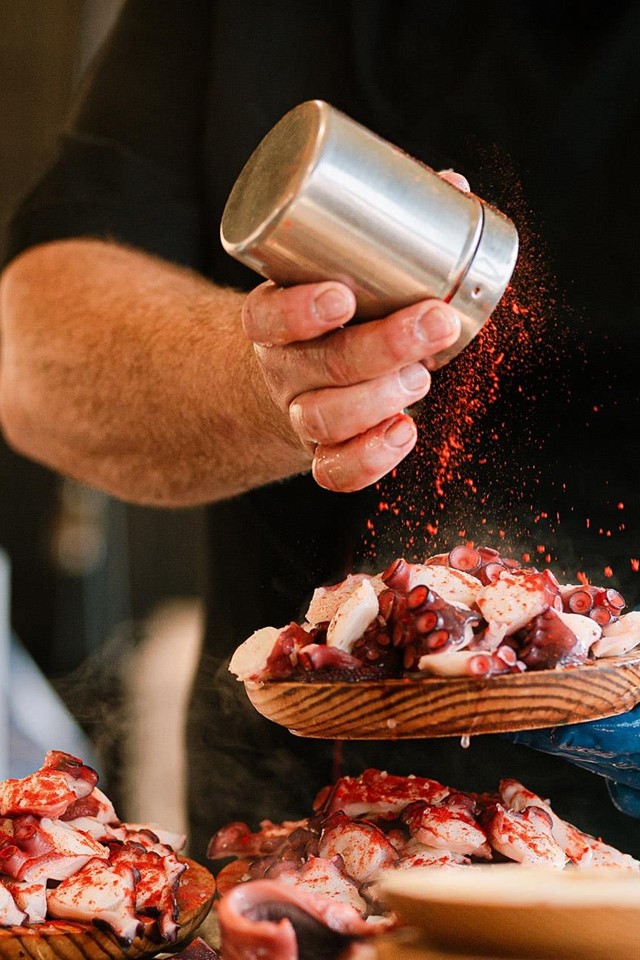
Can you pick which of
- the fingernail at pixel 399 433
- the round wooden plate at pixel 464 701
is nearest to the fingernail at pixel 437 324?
the fingernail at pixel 399 433

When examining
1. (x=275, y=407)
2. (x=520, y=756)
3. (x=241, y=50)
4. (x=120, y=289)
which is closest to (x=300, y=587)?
(x=275, y=407)

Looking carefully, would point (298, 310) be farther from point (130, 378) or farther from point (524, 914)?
point (130, 378)

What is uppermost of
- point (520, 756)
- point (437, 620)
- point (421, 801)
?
point (437, 620)

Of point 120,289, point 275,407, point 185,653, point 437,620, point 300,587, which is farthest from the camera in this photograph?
point 185,653

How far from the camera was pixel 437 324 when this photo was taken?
1000 mm

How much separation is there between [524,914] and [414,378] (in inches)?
22.6

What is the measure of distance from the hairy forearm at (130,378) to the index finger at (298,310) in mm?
482

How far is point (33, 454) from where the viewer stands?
2.27 m

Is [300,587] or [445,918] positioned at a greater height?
[445,918]

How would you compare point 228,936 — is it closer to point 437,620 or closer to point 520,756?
point 437,620

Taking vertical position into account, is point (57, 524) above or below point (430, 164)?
below

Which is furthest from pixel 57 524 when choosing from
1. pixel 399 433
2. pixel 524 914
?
pixel 524 914

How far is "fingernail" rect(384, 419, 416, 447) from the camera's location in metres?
1.15

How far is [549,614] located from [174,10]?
1574mm
